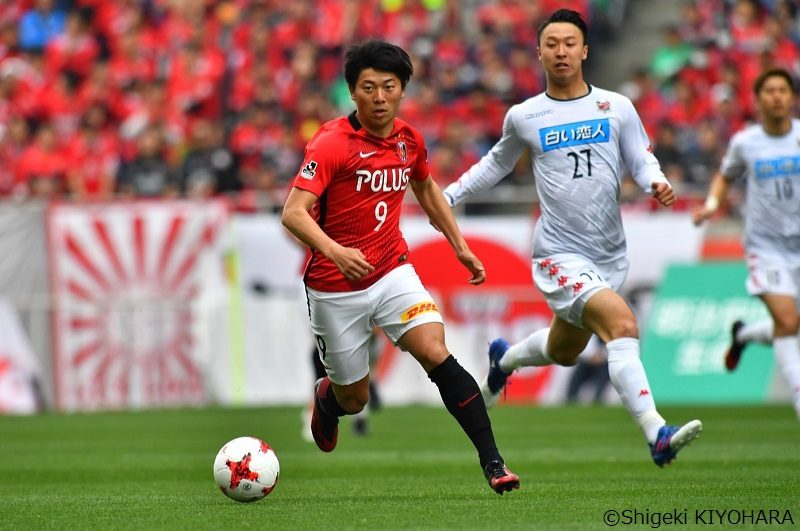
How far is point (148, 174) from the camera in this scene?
21.6 metres

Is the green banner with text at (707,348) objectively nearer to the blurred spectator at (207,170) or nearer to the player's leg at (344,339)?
the blurred spectator at (207,170)

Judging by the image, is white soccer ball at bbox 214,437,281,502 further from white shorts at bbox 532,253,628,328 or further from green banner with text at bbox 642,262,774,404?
green banner with text at bbox 642,262,774,404

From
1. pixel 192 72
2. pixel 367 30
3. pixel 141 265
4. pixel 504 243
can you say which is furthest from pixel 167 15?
pixel 504 243

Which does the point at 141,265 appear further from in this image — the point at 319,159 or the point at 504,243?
the point at 319,159

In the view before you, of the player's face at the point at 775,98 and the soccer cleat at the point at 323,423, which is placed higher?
the player's face at the point at 775,98

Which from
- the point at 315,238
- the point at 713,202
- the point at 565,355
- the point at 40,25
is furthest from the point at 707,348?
the point at 40,25

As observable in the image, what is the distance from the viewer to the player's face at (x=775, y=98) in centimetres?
Answer: 1193

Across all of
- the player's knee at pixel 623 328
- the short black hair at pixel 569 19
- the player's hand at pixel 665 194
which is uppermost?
the short black hair at pixel 569 19

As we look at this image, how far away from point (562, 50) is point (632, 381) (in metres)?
2.00

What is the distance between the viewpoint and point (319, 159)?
8.20 metres

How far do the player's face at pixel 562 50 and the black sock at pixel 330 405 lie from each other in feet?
7.69

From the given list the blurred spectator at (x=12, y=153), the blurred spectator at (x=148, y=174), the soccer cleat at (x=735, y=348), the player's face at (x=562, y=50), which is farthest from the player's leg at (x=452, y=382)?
the blurred spectator at (x=12, y=153)

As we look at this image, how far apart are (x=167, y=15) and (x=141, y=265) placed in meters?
6.99

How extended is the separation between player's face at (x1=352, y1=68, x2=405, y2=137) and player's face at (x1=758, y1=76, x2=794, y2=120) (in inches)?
183
